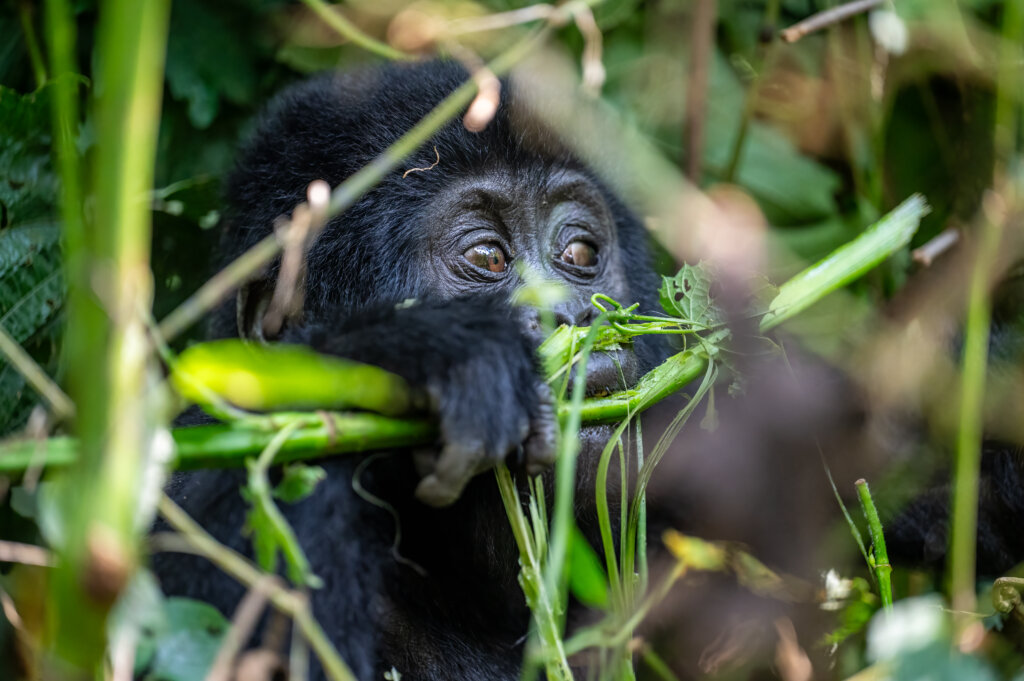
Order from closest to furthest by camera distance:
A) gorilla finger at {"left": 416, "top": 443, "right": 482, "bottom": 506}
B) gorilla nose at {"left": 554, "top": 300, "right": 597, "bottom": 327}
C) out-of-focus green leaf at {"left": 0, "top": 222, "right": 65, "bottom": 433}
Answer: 1. gorilla finger at {"left": 416, "top": 443, "right": 482, "bottom": 506}
2. gorilla nose at {"left": 554, "top": 300, "right": 597, "bottom": 327}
3. out-of-focus green leaf at {"left": 0, "top": 222, "right": 65, "bottom": 433}

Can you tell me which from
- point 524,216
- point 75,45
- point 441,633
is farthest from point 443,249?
point 75,45

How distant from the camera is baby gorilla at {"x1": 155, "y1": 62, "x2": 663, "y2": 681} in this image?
4.57 feet

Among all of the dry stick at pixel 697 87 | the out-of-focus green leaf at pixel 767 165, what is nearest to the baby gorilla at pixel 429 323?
the dry stick at pixel 697 87

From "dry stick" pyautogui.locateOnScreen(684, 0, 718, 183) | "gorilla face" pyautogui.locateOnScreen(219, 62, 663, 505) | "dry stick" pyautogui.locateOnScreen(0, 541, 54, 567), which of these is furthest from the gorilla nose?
"dry stick" pyautogui.locateOnScreen(684, 0, 718, 183)

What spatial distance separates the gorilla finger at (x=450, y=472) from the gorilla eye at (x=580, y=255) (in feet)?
3.45

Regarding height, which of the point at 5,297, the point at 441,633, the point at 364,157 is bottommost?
the point at 441,633

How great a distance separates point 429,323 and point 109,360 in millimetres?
620

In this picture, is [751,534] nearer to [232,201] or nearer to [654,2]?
Result: [232,201]

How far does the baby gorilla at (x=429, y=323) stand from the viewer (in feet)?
4.57

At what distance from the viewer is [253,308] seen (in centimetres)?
220

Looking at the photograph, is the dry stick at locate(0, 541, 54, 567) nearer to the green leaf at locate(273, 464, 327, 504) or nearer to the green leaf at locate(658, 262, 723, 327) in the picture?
the green leaf at locate(273, 464, 327, 504)

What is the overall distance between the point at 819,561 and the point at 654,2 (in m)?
1.93

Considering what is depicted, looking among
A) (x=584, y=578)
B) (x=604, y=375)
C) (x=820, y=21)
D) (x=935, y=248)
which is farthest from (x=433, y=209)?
(x=935, y=248)

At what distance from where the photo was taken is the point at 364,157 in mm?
Result: 2143
